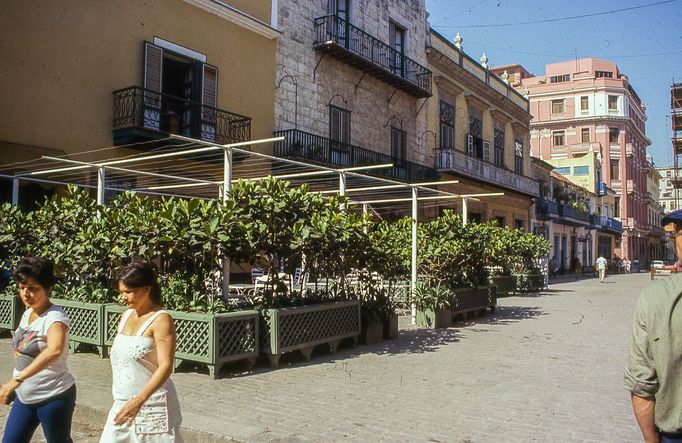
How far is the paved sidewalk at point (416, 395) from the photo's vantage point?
468 cm

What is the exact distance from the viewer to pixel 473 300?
12414 millimetres

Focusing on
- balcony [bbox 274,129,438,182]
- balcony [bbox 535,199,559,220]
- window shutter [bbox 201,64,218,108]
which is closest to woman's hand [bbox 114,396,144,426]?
balcony [bbox 274,129,438,182]

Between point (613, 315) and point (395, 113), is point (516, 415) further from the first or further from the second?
point (395, 113)

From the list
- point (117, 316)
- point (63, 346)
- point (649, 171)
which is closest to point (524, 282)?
point (117, 316)

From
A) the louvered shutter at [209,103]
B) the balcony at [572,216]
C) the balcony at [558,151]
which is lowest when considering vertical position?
the balcony at [572,216]

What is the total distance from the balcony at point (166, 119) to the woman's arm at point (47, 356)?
1048cm

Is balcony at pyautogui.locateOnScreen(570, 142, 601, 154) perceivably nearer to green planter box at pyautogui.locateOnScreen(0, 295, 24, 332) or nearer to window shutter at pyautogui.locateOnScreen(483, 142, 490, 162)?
window shutter at pyautogui.locateOnScreen(483, 142, 490, 162)

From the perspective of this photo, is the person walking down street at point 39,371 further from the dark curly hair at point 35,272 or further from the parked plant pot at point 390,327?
the parked plant pot at point 390,327

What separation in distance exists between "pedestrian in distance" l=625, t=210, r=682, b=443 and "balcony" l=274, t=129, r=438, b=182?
1330cm

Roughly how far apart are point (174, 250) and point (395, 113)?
17.7m

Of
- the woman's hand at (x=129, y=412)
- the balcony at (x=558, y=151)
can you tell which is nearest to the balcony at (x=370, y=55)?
the woman's hand at (x=129, y=412)

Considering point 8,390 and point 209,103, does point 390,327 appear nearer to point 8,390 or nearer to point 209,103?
point 8,390

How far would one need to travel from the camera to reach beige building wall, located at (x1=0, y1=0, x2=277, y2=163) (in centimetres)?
1190

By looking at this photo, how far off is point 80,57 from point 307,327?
8919 mm
